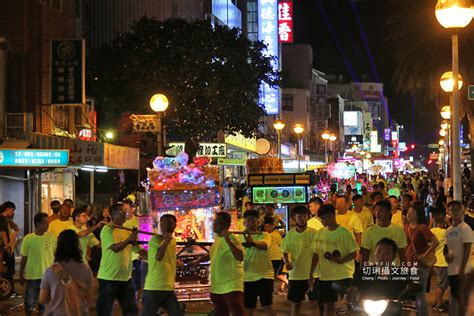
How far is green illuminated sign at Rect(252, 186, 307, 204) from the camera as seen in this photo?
62.1 feet

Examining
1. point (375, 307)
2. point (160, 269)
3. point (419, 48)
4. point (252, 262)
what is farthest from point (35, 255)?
point (419, 48)

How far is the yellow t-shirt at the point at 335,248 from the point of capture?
34.8 feet

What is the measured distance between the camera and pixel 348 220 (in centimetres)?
1532

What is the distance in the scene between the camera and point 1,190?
23.3 metres

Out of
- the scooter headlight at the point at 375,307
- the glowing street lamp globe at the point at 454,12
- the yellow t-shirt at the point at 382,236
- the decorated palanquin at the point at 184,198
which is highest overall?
the glowing street lamp globe at the point at 454,12

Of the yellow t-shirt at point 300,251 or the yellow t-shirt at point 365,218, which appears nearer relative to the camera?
the yellow t-shirt at point 300,251

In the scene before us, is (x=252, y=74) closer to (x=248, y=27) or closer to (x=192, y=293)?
(x=192, y=293)

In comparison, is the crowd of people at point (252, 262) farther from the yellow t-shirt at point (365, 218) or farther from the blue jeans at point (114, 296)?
the yellow t-shirt at point (365, 218)

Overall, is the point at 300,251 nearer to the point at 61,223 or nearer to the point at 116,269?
the point at 116,269

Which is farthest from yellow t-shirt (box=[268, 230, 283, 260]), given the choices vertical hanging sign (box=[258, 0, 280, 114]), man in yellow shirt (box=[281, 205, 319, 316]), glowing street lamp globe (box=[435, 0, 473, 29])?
vertical hanging sign (box=[258, 0, 280, 114])

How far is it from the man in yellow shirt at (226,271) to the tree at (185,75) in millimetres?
21798

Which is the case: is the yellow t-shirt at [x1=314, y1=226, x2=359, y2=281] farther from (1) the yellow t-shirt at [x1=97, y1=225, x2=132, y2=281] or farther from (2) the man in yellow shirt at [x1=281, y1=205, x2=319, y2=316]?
(1) the yellow t-shirt at [x1=97, y1=225, x2=132, y2=281]

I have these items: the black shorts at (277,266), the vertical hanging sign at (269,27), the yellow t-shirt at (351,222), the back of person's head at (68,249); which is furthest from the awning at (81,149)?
the vertical hanging sign at (269,27)

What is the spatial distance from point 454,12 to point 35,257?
7684mm
